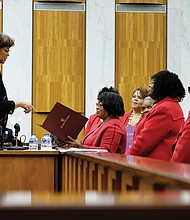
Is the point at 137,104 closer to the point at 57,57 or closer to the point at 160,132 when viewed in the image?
the point at 160,132

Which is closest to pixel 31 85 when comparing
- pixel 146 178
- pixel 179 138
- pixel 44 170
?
pixel 44 170

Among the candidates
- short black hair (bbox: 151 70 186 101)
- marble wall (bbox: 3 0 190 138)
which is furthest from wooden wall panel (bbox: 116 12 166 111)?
short black hair (bbox: 151 70 186 101)

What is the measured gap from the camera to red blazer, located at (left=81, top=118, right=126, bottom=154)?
507 centimetres

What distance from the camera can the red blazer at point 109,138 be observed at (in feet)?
16.6

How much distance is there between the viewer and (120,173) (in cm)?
229

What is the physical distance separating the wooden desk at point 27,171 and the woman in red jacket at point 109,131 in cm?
53

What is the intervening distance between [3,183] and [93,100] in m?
5.31

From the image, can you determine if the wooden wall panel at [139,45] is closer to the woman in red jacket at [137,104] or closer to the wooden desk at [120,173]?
the woman in red jacket at [137,104]

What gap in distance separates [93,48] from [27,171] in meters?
5.43

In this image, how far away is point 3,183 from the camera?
14.7 ft

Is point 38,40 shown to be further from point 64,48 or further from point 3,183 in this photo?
point 3,183
